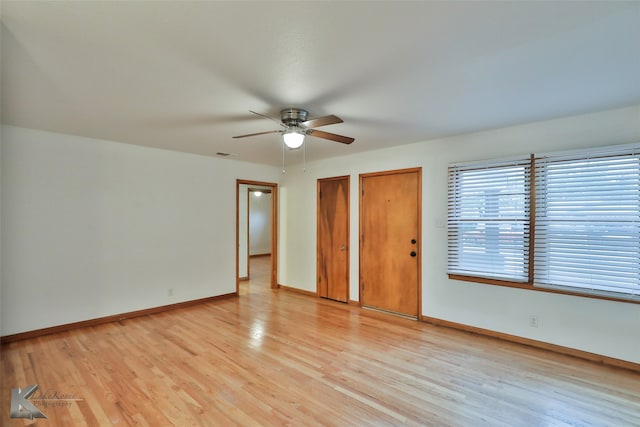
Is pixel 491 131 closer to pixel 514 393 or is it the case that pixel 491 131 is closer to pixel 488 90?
pixel 488 90

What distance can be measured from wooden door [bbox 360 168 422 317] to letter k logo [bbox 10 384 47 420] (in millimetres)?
3823

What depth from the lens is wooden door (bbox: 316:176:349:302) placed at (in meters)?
5.02

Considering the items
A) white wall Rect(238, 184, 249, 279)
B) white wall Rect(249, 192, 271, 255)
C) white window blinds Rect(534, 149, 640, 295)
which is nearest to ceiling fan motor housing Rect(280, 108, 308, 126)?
white window blinds Rect(534, 149, 640, 295)

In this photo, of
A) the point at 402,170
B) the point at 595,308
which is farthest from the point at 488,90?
the point at 595,308

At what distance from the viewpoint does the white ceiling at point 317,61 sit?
150cm

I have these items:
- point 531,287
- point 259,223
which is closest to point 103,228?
point 531,287

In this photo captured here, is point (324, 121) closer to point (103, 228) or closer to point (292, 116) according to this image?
point (292, 116)

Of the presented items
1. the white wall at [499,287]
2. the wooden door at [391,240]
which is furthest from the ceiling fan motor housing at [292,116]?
the wooden door at [391,240]

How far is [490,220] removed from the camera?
3.52m

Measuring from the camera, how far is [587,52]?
6.02 feet

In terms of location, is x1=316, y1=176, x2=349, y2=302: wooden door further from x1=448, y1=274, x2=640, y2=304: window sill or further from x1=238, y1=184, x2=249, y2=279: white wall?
x1=238, y1=184, x2=249, y2=279: white wall

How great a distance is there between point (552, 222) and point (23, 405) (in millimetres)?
4979

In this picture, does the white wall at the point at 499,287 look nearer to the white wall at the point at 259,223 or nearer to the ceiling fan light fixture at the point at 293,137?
the ceiling fan light fixture at the point at 293,137
